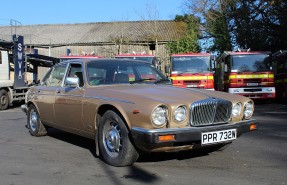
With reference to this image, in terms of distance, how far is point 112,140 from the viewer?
19.3 ft

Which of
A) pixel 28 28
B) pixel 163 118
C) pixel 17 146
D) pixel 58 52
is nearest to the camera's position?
pixel 163 118

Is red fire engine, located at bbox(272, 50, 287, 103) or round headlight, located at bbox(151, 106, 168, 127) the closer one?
round headlight, located at bbox(151, 106, 168, 127)

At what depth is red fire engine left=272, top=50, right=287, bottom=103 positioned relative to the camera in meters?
18.0

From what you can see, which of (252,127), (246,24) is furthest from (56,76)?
(246,24)

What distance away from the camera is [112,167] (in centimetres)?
582

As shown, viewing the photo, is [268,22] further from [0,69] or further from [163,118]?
[163,118]

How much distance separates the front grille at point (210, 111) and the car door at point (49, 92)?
3100mm

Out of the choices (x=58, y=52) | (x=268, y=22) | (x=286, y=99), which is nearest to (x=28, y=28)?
(x=58, y=52)

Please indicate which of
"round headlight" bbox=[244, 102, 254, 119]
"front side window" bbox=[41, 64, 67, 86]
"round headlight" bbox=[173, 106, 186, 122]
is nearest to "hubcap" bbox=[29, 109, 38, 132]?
"front side window" bbox=[41, 64, 67, 86]

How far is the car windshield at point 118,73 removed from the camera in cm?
671

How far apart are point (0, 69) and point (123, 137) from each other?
42.2 ft

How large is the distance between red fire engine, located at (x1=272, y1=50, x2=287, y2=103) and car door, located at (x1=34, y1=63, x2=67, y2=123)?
12.4 metres

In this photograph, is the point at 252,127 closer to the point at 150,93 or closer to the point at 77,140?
the point at 150,93

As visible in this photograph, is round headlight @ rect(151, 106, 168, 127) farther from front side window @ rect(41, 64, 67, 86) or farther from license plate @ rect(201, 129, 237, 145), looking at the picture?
front side window @ rect(41, 64, 67, 86)
